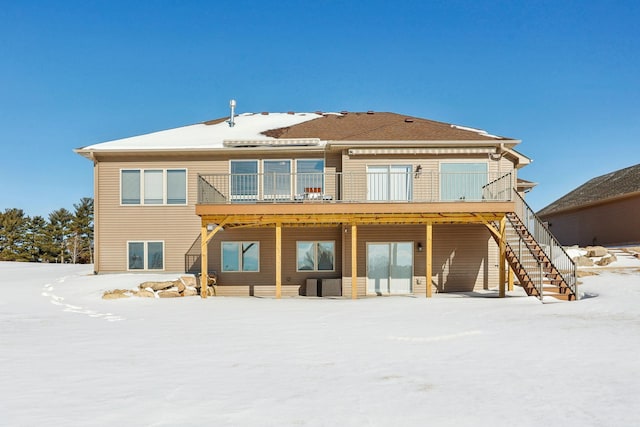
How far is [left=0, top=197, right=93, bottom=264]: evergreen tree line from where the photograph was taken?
45.7 m

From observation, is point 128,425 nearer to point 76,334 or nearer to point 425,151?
point 76,334

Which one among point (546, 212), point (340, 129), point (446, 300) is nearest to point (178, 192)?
point (340, 129)

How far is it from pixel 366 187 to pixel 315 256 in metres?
3.46

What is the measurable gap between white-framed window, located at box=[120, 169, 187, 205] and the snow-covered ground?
6.84 meters

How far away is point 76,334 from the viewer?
340 inches

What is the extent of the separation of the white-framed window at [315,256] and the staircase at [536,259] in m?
6.55

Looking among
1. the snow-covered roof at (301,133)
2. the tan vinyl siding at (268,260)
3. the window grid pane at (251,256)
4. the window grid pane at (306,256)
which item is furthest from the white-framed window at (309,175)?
the window grid pane at (251,256)

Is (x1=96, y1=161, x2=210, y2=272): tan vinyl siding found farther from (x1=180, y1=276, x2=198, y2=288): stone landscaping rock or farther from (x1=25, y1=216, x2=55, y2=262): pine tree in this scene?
(x1=25, y1=216, x2=55, y2=262): pine tree

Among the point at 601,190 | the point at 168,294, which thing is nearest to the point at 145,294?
the point at 168,294

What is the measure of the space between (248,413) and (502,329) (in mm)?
6127

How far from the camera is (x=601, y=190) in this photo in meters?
29.1

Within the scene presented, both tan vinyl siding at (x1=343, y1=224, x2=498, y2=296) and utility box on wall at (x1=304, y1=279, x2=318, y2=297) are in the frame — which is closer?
utility box on wall at (x1=304, y1=279, x2=318, y2=297)

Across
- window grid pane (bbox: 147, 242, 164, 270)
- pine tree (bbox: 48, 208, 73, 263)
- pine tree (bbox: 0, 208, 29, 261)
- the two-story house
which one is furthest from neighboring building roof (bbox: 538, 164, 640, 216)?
pine tree (bbox: 0, 208, 29, 261)

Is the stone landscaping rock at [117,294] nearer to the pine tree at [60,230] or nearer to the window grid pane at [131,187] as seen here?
the window grid pane at [131,187]
